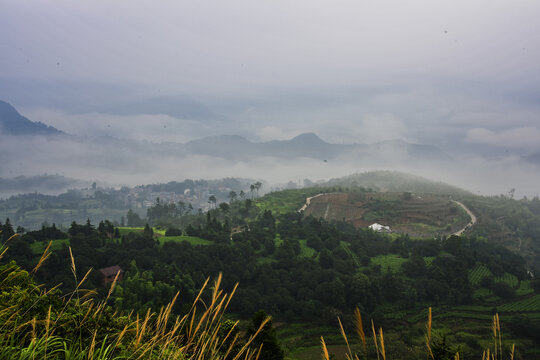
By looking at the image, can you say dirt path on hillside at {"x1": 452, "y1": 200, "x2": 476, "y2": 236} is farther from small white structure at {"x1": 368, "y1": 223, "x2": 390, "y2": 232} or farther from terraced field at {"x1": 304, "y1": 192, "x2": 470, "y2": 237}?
small white structure at {"x1": 368, "y1": 223, "x2": 390, "y2": 232}

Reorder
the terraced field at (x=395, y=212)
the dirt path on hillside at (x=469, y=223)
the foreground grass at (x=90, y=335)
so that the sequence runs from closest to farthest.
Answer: the foreground grass at (x=90, y=335)
the dirt path on hillside at (x=469, y=223)
the terraced field at (x=395, y=212)

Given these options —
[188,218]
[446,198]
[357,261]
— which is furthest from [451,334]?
[446,198]

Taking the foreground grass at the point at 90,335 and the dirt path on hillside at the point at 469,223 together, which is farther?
the dirt path on hillside at the point at 469,223

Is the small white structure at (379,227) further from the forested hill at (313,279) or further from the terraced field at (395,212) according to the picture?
the forested hill at (313,279)

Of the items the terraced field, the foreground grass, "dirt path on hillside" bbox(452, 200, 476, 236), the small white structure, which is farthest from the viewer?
the terraced field

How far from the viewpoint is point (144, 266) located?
158ft

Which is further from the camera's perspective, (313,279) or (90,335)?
(313,279)

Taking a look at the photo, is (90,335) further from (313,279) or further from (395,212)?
(395,212)

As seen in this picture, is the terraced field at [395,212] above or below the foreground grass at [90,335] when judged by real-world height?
below

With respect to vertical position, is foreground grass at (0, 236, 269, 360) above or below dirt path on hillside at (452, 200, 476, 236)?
above

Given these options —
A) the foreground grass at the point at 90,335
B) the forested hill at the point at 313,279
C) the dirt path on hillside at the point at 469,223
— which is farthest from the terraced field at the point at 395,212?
the foreground grass at the point at 90,335

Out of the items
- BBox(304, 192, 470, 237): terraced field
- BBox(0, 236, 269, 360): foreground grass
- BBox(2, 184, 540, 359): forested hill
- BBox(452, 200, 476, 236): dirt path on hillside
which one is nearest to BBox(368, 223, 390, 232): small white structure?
BBox(304, 192, 470, 237): terraced field

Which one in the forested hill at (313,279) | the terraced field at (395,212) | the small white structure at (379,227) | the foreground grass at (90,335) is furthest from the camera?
the terraced field at (395,212)

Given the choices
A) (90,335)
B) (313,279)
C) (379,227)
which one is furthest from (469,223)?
(90,335)
